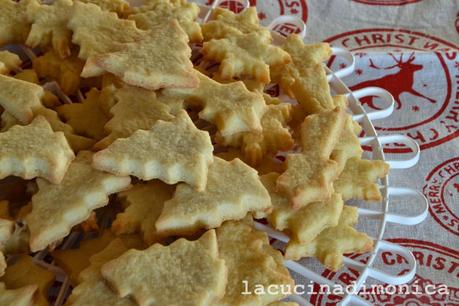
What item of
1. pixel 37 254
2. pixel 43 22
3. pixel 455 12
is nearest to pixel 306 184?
pixel 37 254

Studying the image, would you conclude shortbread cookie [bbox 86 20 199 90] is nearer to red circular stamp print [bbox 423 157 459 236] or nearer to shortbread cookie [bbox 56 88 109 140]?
shortbread cookie [bbox 56 88 109 140]

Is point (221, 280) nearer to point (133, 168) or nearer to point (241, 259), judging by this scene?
point (241, 259)

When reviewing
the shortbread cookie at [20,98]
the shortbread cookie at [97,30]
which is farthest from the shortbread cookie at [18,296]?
the shortbread cookie at [97,30]

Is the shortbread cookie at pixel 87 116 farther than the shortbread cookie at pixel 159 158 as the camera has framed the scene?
Yes

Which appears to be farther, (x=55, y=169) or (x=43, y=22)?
(x=43, y=22)

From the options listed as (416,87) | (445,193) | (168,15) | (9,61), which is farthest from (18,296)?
(416,87)

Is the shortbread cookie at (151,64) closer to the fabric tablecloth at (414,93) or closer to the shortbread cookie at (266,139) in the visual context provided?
the shortbread cookie at (266,139)

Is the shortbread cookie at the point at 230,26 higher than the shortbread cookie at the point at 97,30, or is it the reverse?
the shortbread cookie at the point at 230,26

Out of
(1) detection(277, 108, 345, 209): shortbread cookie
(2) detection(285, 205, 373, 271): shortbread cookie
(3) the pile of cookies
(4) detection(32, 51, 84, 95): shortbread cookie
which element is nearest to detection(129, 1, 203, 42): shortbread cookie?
(3) the pile of cookies
